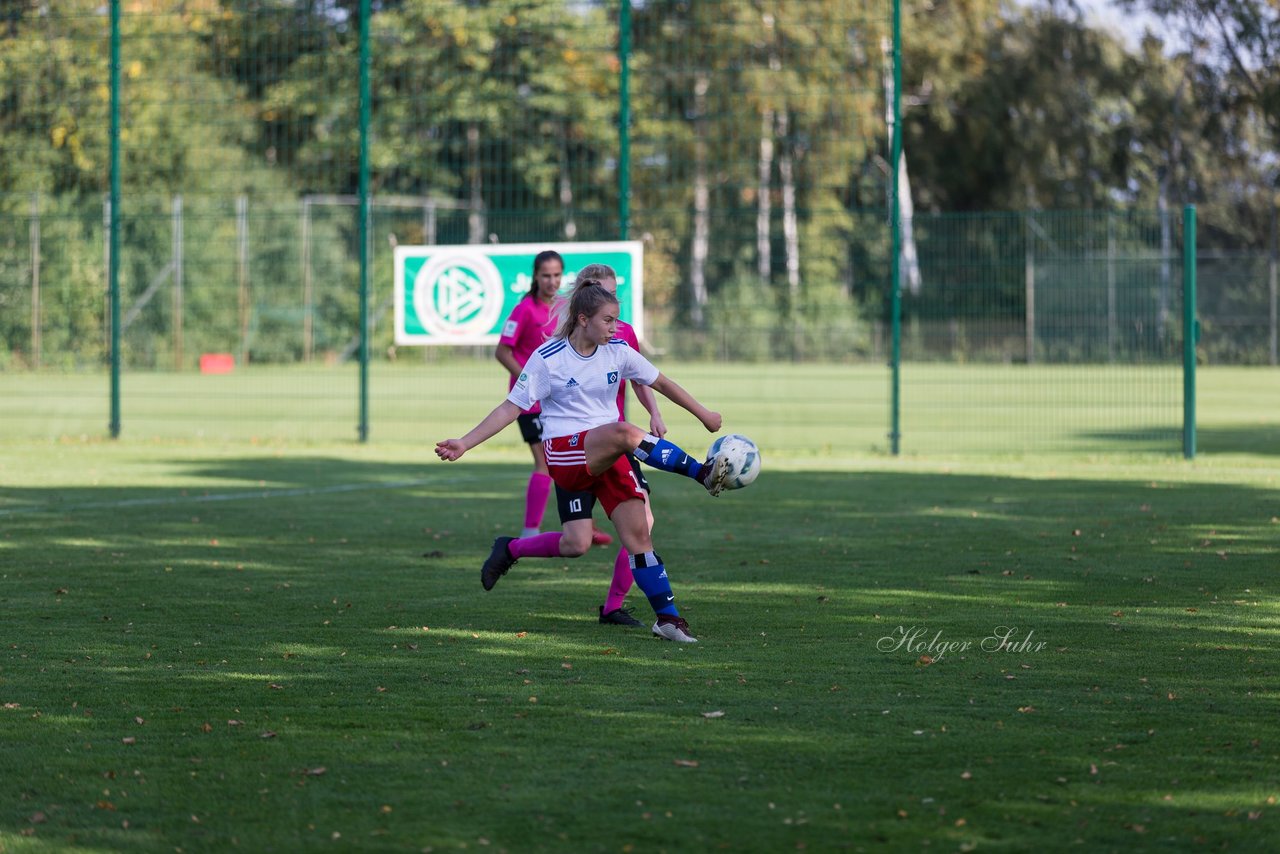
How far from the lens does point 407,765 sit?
5.32 m

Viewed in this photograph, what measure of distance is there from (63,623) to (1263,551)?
285 inches

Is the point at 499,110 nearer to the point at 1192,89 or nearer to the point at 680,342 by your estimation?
the point at 680,342

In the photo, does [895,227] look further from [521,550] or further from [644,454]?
[644,454]

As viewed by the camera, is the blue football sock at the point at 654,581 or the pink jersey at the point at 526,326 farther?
the pink jersey at the point at 526,326

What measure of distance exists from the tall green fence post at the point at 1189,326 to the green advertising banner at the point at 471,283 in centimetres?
596

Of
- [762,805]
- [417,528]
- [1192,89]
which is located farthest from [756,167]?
[762,805]

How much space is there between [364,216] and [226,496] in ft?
20.4

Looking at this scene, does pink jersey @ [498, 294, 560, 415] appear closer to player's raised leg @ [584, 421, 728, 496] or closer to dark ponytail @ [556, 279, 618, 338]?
dark ponytail @ [556, 279, 618, 338]

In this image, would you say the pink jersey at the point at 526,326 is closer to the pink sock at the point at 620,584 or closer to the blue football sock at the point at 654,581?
the pink sock at the point at 620,584

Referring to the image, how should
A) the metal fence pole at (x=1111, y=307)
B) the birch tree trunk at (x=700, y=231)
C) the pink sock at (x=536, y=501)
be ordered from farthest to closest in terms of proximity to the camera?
the birch tree trunk at (x=700, y=231), the metal fence pole at (x=1111, y=307), the pink sock at (x=536, y=501)

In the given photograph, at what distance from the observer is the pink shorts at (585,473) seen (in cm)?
769

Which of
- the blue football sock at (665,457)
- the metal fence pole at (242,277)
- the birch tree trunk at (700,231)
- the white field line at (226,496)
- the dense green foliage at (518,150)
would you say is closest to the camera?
the blue football sock at (665,457)

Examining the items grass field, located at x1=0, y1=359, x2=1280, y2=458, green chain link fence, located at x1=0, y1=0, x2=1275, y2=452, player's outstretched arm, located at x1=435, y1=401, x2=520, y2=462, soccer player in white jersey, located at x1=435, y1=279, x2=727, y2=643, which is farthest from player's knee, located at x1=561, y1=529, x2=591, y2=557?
green chain link fence, located at x1=0, y1=0, x2=1275, y2=452

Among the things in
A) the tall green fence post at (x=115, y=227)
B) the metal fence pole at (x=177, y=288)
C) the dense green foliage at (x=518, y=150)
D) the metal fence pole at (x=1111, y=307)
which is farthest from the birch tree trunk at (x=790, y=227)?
the tall green fence post at (x=115, y=227)
